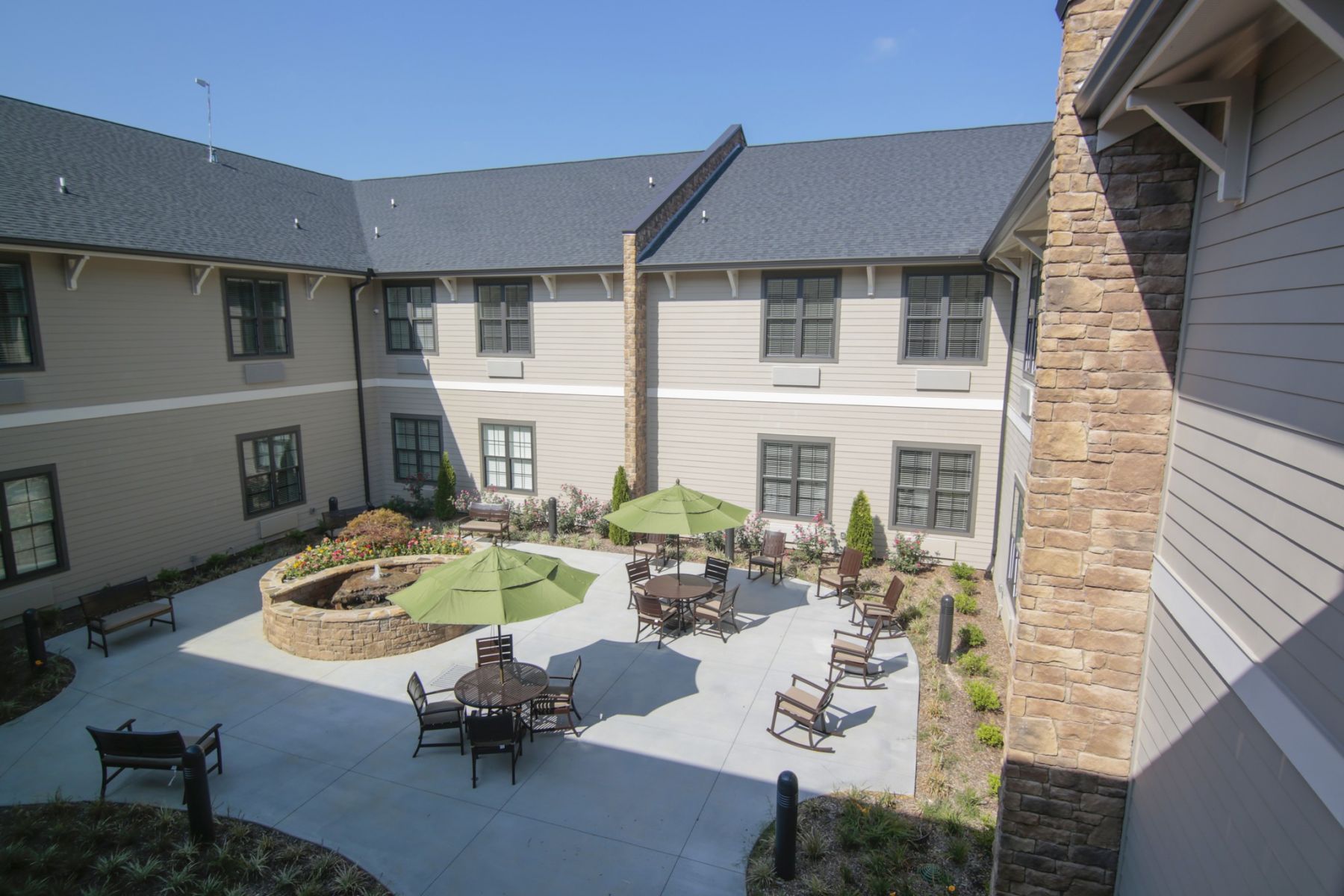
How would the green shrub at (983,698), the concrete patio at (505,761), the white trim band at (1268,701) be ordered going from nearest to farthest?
the white trim band at (1268,701), the concrete patio at (505,761), the green shrub at (983,698)

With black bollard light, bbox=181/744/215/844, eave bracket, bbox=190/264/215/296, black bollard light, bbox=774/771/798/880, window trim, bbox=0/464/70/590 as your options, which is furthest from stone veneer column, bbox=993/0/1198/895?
eave bracket, bbox=190/264/215/296

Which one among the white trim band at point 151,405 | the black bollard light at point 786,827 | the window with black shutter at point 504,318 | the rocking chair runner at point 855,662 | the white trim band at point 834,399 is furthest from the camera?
the window with black shutter at point 504,318

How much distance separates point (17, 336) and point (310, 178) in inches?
458

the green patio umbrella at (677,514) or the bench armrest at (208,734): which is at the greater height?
the green patio umbrella at (677,514)

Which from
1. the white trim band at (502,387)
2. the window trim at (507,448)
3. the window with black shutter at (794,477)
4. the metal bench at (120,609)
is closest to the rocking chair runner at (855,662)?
the window with black shutter at (794,477)

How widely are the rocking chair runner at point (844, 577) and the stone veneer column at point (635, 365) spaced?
5412mm

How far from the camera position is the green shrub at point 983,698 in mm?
9891

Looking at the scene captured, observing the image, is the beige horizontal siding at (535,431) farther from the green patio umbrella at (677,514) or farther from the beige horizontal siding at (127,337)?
the green patio umbrella at (677,514)

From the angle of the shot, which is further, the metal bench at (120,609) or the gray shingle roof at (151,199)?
the gray shingle roof at (151,199)

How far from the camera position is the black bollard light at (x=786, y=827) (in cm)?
687

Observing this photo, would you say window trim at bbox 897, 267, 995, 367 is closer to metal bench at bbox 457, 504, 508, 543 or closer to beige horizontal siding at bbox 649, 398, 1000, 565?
beige horizontal siding at bbox 649, 398, 1000, 565

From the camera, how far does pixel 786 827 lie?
6938 millimetres

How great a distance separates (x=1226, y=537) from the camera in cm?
426

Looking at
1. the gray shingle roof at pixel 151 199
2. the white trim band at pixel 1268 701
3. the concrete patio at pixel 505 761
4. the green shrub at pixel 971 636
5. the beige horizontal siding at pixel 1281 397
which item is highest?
the gray shingle roof at pixel 151 199
